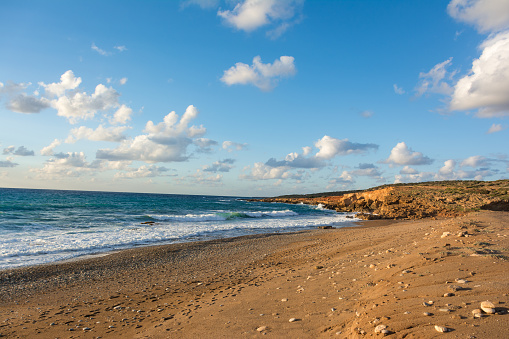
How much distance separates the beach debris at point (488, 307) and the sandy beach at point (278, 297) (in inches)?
0.7

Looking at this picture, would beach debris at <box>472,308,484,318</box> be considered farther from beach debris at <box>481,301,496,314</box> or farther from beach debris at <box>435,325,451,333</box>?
beach debris at <box>435,325,451,333</box>

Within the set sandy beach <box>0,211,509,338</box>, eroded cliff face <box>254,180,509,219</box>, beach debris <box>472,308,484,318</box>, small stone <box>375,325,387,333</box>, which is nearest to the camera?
beach debris <box>472,308,484,318</box>

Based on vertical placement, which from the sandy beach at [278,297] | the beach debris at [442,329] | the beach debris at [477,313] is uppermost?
the beach debris at [477,313]

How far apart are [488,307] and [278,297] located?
153 inches

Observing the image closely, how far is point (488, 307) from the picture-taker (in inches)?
136

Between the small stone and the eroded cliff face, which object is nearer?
the small stone

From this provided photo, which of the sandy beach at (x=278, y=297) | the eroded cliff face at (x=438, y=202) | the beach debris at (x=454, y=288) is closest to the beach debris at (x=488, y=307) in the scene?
the sandy beach at (x=278, y=297)

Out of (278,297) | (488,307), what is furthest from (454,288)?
(278,297)

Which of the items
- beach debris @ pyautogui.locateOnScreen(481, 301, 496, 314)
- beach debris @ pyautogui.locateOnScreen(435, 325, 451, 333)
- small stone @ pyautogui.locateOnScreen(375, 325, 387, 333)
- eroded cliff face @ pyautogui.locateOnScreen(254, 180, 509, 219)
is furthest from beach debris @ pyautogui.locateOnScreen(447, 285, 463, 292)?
eroded cliff face @ pyautogui.locateOnScreen(254, 180, 509, 219)

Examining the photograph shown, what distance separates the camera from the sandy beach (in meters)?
3.81

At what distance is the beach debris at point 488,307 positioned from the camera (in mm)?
3389

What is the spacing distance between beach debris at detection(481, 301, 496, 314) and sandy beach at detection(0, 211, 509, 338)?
0.7 inches

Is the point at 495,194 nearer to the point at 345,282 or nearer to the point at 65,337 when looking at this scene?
the point at 345,282

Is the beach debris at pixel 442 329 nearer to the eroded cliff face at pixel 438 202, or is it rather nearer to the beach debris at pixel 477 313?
the beach debris at pixel 477 313
